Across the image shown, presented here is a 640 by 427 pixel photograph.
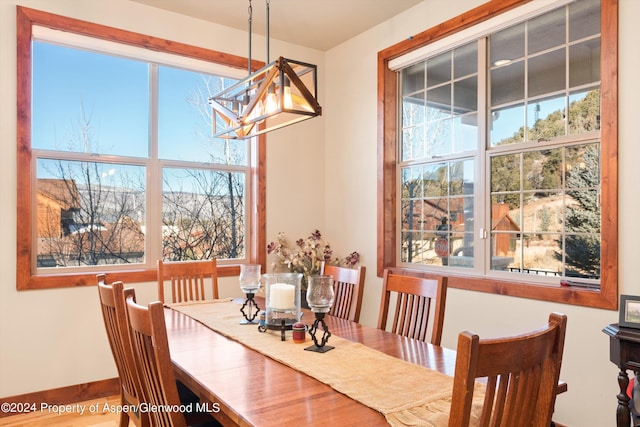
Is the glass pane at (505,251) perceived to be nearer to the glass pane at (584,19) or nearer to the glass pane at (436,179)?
the glass pane at (436,179)

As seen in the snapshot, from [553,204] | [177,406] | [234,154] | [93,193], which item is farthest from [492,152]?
→ [93,193]

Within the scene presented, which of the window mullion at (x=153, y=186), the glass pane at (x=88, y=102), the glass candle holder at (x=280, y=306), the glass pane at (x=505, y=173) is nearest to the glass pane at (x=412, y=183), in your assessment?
the glass pane at (x=505, y=173)

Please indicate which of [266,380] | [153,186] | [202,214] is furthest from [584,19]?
[153,186]

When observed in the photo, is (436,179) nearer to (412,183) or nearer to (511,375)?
(412,183)

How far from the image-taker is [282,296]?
200 centimetres

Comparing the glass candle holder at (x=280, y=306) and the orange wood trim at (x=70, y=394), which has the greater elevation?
the glass candle holder at (x=280, y=306)

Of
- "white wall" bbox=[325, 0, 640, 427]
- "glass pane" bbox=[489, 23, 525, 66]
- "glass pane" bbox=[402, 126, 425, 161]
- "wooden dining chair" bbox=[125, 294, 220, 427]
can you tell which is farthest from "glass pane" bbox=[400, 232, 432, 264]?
"wooden dining chair" bbox=[125, 294, 220, 427]

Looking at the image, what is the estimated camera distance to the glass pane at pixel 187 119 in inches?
145

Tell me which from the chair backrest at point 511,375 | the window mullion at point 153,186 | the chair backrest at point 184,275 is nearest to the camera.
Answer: the chair backrest at point 511,375

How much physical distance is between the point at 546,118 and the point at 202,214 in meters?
2.70

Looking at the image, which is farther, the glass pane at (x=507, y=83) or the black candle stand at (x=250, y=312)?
the glass pane at (x=507, y=83)

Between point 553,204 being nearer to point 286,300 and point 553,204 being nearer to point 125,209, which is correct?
point 286,300

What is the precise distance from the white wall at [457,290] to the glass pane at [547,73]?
1.29 ft

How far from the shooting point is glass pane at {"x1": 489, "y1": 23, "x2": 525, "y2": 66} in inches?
116
